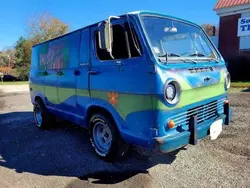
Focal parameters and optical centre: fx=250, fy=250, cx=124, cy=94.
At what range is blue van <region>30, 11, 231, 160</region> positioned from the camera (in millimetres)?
3152

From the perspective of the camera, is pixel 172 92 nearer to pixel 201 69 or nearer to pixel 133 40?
pixel 201 69

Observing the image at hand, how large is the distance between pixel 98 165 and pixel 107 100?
1110 mm

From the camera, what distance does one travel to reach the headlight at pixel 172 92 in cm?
310

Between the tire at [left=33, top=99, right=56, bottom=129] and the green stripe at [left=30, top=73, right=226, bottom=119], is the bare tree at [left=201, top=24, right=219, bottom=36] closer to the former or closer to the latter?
the tire at [left=33, top=99, right=56, bottom=129]

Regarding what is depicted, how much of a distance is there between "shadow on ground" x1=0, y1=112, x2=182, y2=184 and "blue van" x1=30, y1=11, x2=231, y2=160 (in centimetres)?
27

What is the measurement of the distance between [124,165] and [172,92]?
1565mm

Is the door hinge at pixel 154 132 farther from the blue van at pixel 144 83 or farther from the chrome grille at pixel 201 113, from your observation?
the chrome grille at pixel 201 113

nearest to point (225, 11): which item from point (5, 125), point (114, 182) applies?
point (5, 125)

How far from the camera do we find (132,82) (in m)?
3.32

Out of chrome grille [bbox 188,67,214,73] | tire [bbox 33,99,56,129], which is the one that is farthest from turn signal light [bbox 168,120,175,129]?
tire [bbox 33,99,56,129]

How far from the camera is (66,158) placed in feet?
14.5

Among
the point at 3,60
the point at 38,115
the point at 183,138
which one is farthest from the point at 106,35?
the point at 3,60

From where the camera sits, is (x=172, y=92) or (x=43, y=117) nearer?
(x=172, y=92)

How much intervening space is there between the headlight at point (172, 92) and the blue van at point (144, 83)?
0.04 ft
